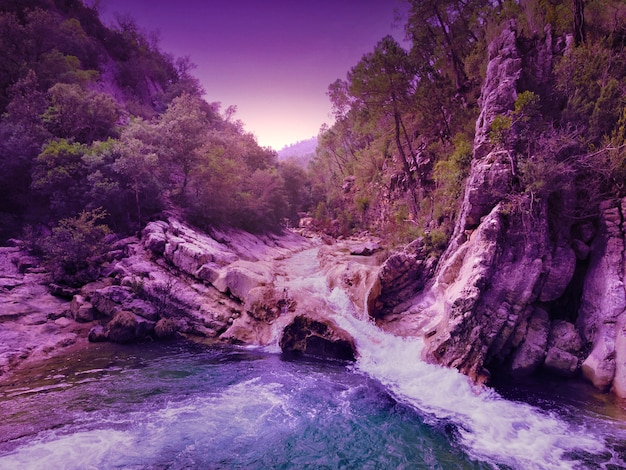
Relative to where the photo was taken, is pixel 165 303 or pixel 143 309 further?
pixel 165 303

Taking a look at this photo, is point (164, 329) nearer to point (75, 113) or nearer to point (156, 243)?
point (156, 243)

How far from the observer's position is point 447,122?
2217 cm

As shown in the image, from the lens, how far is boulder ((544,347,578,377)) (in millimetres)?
10391

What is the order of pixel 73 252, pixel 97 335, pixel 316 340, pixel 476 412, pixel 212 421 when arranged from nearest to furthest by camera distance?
pixel 212 421 < pixel 476 412 < pixel 316 340 < pixel 97 335 < pixel 73 252

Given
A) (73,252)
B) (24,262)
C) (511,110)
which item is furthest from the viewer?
(24,262)

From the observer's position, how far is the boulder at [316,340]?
13.0 metres

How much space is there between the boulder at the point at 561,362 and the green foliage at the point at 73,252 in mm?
20824

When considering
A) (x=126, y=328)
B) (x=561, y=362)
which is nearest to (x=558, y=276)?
(x=561, y=362)

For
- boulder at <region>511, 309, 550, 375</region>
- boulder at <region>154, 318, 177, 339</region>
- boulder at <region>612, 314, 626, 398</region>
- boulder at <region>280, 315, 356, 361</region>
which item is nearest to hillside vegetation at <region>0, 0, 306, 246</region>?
boulder at <region>154, 318, 177, 339</region>

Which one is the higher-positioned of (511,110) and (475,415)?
(511,110)

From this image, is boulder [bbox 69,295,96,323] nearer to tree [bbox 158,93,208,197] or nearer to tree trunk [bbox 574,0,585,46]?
tree [bbox 158,93,208,197]

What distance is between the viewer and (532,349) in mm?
10961

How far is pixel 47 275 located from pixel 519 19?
26735 mm

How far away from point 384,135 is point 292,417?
933 inches
